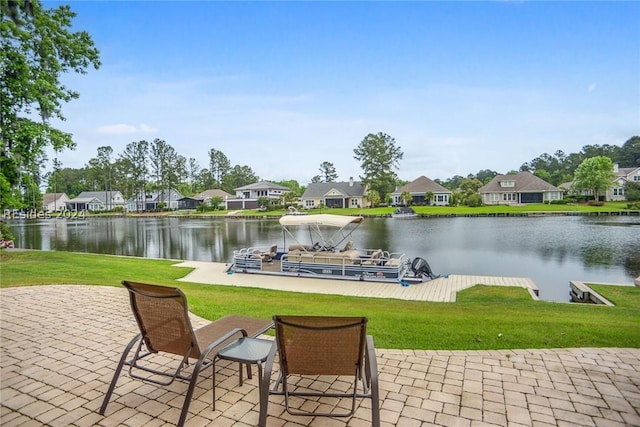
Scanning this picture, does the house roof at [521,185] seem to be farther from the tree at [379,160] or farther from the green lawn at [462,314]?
the green lawn at [462,314]

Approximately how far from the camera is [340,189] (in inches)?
2699

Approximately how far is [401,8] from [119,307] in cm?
1162

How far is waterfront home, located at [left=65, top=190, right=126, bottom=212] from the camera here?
266 ft

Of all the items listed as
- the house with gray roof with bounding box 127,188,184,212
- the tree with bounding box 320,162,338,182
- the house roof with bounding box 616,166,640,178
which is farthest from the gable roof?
the house roof with bounding box 616,166,640,178

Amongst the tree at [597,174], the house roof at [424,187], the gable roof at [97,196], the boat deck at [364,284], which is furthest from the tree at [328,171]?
the boat deck at [364,284]

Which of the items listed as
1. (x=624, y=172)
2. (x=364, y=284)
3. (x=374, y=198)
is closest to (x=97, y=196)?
(x=374, y=198)

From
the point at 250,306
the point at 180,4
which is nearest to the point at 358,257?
the point at 250,306

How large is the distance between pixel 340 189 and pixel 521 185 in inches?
1196

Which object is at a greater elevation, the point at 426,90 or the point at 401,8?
the point at 426,90

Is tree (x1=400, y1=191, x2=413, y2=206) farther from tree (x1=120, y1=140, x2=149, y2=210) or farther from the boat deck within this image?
tree (x1=120, y1=140, x2=149, y2=210)

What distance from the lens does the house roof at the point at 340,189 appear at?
67.9 m

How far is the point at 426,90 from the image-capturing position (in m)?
28.7

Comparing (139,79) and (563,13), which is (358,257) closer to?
(563,13)

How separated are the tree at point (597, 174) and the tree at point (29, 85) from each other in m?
65.9
